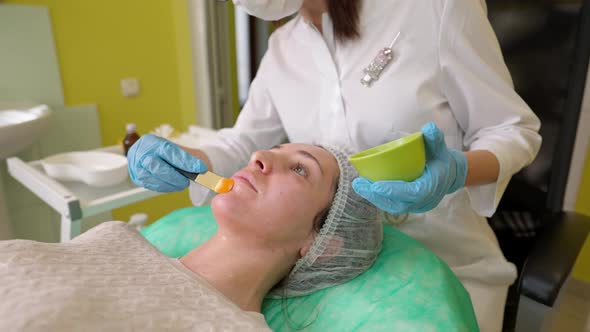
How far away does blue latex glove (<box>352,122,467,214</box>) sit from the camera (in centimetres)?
72

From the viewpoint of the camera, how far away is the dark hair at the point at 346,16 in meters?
1.03

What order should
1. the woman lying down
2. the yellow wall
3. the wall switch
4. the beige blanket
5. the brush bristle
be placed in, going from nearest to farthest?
the beige blanket, the woman lying down, the brush bristle, the yellow wall, the wall switch

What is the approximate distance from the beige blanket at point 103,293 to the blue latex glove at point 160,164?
0.17 metres

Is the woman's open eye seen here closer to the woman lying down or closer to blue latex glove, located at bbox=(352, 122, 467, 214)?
the woman lying down

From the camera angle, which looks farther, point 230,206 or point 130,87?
point 130,87

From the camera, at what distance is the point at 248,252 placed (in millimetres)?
938

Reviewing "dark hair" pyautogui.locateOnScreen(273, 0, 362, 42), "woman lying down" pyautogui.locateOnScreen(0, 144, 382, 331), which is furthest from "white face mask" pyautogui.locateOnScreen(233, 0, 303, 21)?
"woman lying down" pyautogui.locateOnScreen(0, 144, 382, 331)

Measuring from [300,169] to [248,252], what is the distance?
0.22m

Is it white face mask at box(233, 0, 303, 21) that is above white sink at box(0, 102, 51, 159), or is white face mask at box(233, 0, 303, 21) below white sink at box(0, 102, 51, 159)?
above

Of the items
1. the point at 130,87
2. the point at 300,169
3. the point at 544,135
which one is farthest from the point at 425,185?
the point at 130,87

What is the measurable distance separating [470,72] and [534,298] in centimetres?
49

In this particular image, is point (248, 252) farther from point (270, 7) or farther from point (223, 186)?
point (270, 7)

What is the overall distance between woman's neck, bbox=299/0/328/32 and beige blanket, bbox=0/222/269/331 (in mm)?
705

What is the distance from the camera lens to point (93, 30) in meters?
2.13
